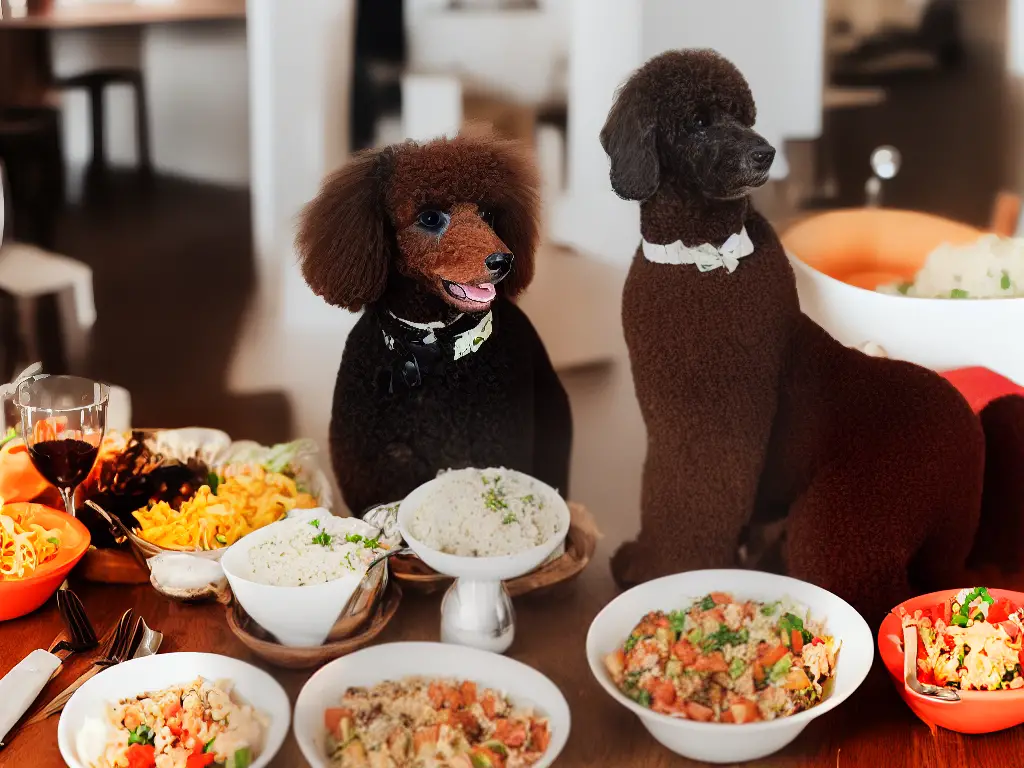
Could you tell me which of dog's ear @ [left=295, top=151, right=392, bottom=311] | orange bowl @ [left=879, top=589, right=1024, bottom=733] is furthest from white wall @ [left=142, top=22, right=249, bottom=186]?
orange bowl @ [left=879, top=589, right=1024, bottom=733]

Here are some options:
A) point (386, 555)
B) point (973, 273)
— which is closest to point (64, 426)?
point (386, 555)

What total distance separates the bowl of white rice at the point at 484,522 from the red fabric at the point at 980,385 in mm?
502

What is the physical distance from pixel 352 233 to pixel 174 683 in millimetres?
544

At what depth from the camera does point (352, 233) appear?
115 centimetres

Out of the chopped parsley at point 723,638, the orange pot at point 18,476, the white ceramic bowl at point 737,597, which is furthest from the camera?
the orange pot at point 18,476

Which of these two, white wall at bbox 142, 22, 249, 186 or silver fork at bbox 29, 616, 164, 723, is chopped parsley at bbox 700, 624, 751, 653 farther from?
white wall at bbox 142, 22, 249, 186

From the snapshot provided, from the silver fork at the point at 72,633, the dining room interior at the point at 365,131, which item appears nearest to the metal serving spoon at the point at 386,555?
the dining room interior at the point at 365,131

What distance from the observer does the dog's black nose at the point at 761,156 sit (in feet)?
3.49

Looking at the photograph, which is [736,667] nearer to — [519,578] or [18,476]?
[519,578]

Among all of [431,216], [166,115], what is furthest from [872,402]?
[166,115]

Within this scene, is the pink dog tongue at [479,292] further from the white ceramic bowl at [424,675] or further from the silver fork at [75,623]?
the silver fork at [75,623]

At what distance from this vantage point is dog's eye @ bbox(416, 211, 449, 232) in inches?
44.9

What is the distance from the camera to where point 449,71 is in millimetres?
1204

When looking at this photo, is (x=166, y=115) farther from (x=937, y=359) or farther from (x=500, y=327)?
(x=937, y=359)
